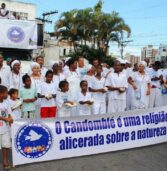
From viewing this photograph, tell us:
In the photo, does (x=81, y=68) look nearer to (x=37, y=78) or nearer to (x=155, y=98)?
(x=37, y=78)

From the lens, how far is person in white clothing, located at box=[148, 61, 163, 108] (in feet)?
38.1

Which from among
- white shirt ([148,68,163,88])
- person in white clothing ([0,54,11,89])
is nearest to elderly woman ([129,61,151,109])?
white shirt ([148,68,163,88])

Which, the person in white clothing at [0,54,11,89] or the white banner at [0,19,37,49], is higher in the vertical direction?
the white banner at [0,19,37,49]

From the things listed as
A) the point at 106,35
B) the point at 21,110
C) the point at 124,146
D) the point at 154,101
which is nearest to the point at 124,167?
the point at 124,146

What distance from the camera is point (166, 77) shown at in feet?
38.8

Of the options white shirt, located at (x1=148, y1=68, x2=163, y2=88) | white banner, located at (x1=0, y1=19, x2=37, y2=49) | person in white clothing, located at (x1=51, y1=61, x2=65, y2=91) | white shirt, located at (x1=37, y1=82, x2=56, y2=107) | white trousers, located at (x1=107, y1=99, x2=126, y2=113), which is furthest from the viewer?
white banner, located at (x1=0, y1=19, x2=37, y2=49)

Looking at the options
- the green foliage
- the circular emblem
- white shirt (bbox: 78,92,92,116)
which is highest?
the green foliage

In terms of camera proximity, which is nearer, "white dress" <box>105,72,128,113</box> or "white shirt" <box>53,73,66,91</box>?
"white shirt" <box>53,73,66,91</box>

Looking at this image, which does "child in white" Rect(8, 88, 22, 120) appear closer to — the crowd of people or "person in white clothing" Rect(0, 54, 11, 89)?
the crowd of people

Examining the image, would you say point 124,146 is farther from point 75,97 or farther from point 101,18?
point 101,18

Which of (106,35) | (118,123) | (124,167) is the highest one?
(106,35)

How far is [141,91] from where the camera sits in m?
10.4

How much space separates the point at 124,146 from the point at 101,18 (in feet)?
106

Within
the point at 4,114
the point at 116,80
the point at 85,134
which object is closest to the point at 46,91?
the point at 85,134
